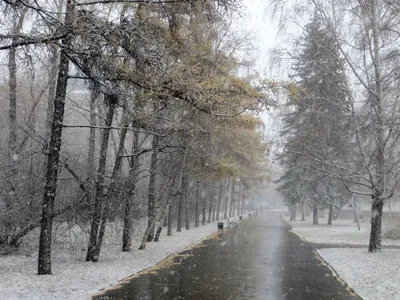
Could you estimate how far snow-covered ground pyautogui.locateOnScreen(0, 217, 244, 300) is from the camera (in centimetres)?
813

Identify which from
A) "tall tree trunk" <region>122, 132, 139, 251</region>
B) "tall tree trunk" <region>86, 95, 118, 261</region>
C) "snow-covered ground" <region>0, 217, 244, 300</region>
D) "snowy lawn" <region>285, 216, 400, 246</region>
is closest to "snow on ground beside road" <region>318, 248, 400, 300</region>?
"snowy lawn" <region>285, 216, 400, 246</region>

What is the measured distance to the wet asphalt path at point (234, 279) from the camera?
344 inches

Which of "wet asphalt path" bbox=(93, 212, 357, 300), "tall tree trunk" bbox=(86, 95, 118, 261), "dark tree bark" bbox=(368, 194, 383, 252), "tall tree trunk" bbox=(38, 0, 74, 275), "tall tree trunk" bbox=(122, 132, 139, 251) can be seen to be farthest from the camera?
"dark tree bark" bbox=(368, 194, 383, 252)

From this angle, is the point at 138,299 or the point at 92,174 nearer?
the point at 138,299

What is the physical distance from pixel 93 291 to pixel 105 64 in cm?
467

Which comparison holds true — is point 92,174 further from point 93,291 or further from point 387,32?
point 387,32

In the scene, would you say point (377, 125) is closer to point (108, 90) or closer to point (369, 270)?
point (369, 270)

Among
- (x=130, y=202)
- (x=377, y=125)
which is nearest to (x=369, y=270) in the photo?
(x=377, y=125)

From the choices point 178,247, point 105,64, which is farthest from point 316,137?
point 105,64

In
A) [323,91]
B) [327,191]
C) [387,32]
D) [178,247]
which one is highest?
[387,32]

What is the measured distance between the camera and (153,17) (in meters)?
11.5

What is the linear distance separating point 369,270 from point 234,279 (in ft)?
14.1

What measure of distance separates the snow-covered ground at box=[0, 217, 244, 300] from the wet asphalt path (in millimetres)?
534

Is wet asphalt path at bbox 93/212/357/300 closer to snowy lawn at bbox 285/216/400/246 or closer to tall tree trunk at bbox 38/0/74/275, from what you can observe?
tall tree trunk at bbox 38/0/74/275
